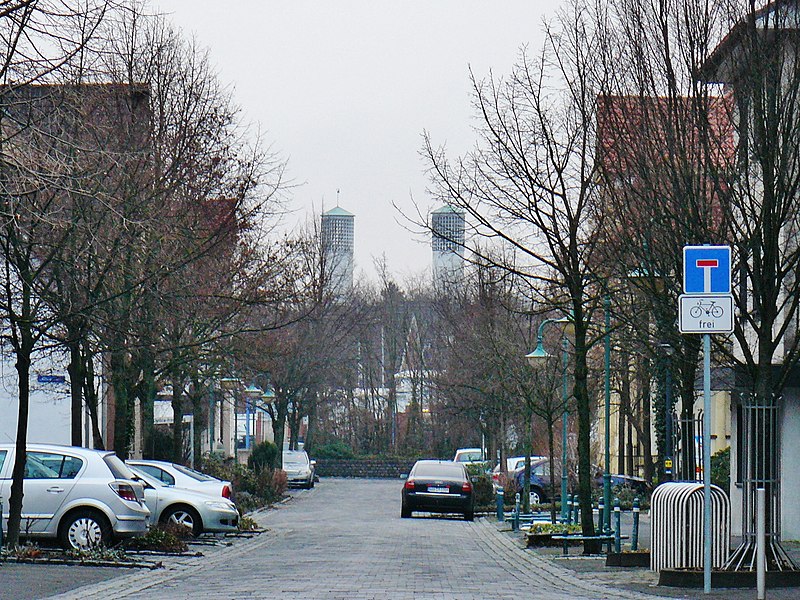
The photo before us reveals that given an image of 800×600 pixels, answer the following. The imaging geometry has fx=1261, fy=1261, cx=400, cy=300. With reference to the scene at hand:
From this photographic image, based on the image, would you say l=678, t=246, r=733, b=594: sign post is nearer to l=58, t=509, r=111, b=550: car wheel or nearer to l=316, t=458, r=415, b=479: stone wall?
l=58, t=509, r=111, b=550: car wheel

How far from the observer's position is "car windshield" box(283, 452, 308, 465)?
2143 inches

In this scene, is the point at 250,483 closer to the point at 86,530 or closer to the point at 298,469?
the point at 298,469

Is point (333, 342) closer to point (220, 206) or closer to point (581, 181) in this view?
point (220, 206)

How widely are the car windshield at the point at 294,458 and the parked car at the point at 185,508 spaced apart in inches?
1234

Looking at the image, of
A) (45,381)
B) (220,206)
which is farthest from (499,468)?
(220,206)

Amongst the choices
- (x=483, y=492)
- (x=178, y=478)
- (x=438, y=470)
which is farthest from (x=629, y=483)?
(x=178, y=478)

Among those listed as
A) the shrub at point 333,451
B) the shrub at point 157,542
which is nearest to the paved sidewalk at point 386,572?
the shrub at point 157,542

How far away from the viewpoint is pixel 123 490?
58.7 ft

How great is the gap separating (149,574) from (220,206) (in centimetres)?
1089

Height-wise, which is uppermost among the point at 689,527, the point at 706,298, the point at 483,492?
the point at 706,298

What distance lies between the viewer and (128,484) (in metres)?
18.0

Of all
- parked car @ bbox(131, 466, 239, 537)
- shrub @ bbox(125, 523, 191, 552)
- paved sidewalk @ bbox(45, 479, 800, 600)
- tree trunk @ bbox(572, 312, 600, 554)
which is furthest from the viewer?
parked car @ bbox(131, 466, 239, 537)

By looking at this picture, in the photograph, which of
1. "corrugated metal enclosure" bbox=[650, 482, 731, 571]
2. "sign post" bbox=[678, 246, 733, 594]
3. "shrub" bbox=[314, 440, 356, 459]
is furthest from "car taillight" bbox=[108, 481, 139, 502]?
"shrub" bbox=[314, 440, 356, 459]

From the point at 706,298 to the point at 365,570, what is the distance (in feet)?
20.0
